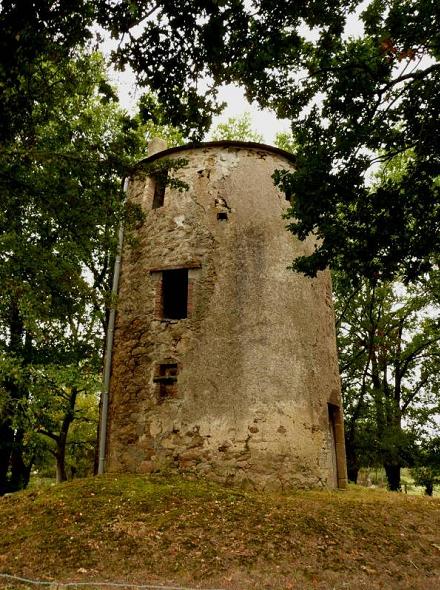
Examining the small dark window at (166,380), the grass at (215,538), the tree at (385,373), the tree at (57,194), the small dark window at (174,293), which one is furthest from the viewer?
the tree at (385,373)

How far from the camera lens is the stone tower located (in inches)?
333

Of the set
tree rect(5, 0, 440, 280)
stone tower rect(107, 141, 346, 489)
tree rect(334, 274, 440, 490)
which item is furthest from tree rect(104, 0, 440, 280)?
tree rect(334, 274, 440, 490)

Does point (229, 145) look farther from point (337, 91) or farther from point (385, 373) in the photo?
point (385, 373)

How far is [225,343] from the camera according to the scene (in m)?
8.98

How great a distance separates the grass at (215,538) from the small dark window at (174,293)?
415cm

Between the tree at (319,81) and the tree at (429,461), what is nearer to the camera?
the tree at (319,81)

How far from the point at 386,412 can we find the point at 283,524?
1147 cm

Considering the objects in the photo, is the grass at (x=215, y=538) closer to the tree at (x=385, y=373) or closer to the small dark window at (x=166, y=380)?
the small dark window at (x=166, y=380)

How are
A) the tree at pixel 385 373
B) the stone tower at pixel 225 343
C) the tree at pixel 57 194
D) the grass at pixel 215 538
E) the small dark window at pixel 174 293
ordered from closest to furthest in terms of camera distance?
the grass at pixel 215 538 → the tree at pixel 57 194 → the stone tower at pixel 225 343 → the small dark window at pixel 174 293 → the tree at pixel 385 373

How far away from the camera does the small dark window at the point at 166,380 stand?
898 cm

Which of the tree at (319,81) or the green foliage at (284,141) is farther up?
the green foliage at (284,141)

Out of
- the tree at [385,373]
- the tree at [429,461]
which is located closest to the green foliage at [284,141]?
the tree at [385,373]

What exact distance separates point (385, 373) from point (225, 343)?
11032mm

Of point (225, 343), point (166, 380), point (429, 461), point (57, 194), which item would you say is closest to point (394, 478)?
point (429, 461)
